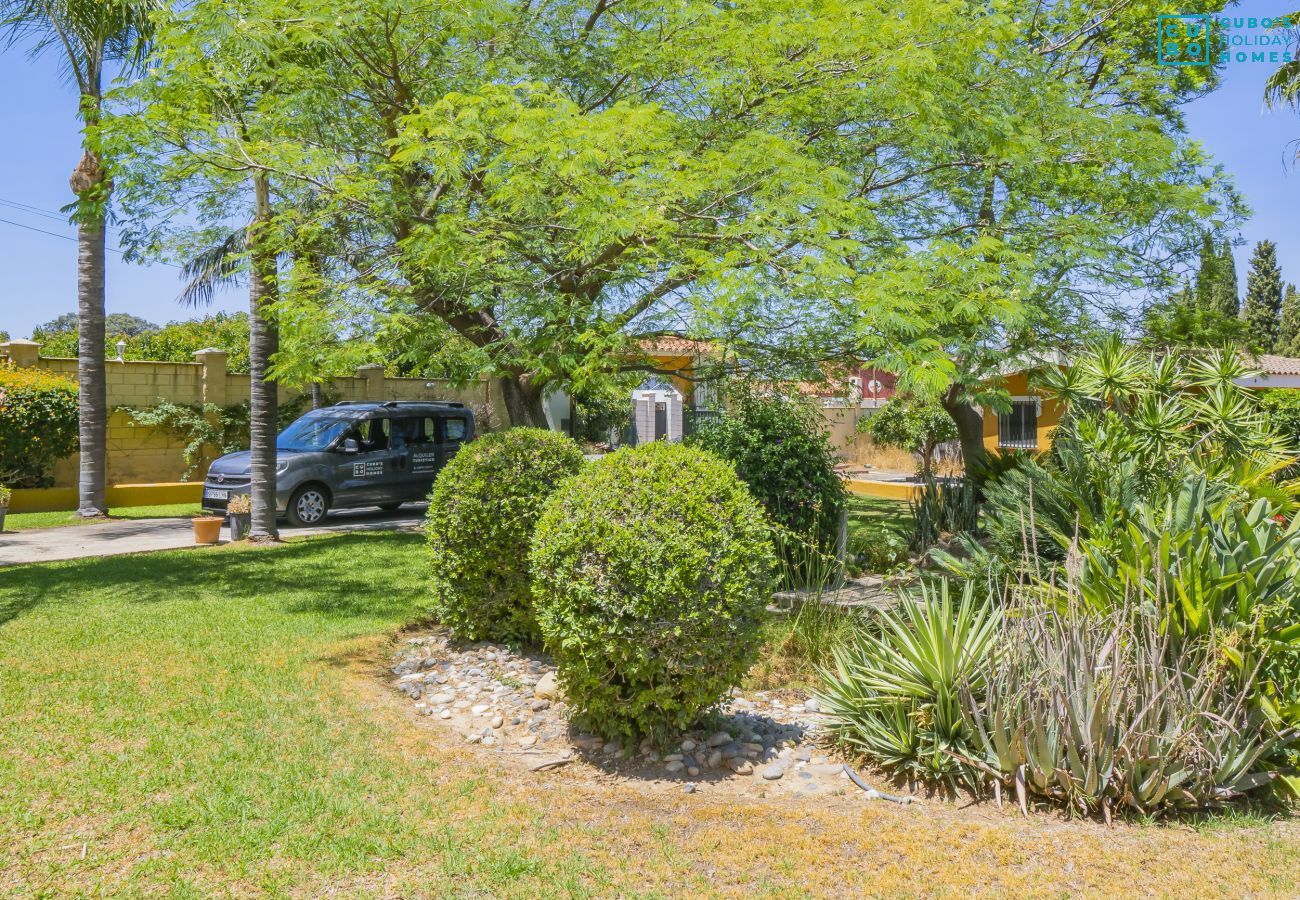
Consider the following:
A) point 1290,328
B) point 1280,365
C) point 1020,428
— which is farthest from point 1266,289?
point 1020,428

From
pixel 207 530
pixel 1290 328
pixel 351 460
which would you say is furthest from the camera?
pixel 1290 328

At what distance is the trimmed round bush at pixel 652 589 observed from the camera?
15.1ft

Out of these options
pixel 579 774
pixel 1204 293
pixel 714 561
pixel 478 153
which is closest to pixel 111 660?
pixel 579 774

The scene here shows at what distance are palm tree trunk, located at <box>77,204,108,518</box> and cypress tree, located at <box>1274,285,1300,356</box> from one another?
165 feet

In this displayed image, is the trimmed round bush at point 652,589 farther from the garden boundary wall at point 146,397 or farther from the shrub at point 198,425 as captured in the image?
the shrub at point 198,425

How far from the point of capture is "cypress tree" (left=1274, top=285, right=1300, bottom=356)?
148 feet

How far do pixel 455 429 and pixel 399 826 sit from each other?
1370 centimetres

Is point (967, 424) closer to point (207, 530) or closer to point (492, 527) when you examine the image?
point (492, 527)

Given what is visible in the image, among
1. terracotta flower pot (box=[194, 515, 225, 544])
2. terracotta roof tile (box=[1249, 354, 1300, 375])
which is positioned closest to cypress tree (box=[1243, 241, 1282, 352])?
terracotta roof tile (box=[1249, 354, 1300, 375])

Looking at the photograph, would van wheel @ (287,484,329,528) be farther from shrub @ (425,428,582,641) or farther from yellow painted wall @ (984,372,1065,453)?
yellow painted wall @ (984,372,1065,453)

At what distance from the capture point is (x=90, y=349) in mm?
14812

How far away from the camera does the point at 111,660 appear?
638cm

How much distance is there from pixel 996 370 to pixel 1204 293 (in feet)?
20.5

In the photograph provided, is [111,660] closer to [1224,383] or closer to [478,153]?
[478,153]
